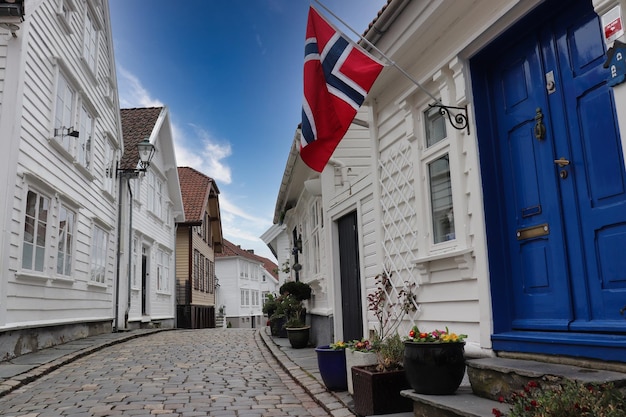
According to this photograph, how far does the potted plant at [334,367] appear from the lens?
5.77 metres

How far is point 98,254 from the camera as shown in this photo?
559 inches

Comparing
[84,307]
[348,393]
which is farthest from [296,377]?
[84,307]

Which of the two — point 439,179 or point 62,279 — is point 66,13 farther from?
point 439,179

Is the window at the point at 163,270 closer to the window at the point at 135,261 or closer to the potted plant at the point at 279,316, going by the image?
the window at the point at 135,261

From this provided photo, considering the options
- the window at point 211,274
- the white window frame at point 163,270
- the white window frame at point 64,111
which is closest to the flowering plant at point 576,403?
the white window frame at point 64,111

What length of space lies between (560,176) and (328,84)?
2.17 meters

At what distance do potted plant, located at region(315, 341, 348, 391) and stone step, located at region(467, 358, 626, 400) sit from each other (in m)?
2.10

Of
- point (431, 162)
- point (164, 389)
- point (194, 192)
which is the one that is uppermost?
point (194, 192)

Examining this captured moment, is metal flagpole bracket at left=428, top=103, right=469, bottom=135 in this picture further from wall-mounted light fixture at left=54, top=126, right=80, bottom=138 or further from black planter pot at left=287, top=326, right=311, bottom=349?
wall-mounted light fixture at left=54, top=126, right=80, bottom=138

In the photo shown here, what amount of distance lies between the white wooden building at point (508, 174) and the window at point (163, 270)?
56.4ft

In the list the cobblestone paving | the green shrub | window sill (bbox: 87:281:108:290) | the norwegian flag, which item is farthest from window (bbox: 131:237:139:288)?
the norwegian flag

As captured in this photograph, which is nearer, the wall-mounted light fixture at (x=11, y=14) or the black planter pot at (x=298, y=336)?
the wall-mounted light fixture at (x=11, y=14)

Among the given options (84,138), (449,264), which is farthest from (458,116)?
(84,138)

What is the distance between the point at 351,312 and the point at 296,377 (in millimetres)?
1728
